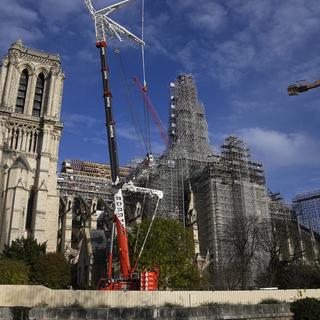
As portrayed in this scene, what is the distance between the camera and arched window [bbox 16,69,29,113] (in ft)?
185

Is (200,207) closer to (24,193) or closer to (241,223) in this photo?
(241,223)

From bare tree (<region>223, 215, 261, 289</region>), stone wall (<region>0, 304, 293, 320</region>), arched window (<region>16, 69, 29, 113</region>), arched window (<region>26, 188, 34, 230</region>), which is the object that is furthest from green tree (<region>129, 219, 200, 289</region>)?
arched window (<region>16, 69, 29, 113</region>)

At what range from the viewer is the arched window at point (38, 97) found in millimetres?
57156

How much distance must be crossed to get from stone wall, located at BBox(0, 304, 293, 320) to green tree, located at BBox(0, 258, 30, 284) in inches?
476

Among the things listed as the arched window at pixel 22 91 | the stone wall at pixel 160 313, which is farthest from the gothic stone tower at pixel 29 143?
the stone wall at pixel 160 313

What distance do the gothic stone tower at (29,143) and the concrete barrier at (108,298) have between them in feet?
85.6

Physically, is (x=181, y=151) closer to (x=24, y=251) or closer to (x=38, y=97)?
(x=38, y=97)

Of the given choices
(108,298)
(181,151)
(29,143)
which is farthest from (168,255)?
(181,151)

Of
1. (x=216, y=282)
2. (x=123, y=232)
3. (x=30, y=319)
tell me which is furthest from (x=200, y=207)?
(x=30, y=319)

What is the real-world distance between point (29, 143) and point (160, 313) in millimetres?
38157

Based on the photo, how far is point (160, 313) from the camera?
797 inches

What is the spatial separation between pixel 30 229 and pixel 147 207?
743 inches

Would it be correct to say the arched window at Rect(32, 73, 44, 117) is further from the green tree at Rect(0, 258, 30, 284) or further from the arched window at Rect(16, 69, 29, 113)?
the green tree at Rect(0, 258, 30, 284)

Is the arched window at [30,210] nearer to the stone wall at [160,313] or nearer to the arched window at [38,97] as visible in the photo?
the arched window at [38,97]
